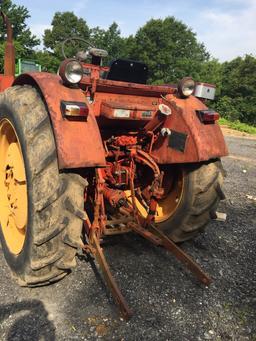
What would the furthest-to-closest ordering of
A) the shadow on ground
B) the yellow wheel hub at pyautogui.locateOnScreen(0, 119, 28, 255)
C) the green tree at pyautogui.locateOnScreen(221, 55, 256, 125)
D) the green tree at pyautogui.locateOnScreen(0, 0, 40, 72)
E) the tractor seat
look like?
the green tree at pyautogui.locateOnScreen(0, 0, 40, 72) < the green tree at pyautogui.locateOnScreen(221, 55, 256, 125) < the tractor seat < the yellow wheel hub at pyautogui.locateOnScreen(0, 119, 28, 255) < the shadow on ground

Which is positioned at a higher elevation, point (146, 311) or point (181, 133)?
point (181, 133)

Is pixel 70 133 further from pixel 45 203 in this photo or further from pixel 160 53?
pixel 160 53

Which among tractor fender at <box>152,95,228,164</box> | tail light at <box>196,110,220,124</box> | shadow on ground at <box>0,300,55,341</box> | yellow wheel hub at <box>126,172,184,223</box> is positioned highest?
tail light at <box>196,110,220,124</box>

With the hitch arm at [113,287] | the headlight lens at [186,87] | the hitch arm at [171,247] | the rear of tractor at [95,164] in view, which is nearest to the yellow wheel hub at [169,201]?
the rear of tractor at [95,164]

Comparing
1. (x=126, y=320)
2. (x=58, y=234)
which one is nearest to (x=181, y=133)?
(x=58, y=234)

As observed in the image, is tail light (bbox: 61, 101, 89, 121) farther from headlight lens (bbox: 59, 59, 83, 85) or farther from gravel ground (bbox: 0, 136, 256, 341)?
gravel ground (bbox: 0, 136, 256, 341)

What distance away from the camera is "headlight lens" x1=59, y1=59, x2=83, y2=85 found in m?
2.44

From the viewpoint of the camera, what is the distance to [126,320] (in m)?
2.46

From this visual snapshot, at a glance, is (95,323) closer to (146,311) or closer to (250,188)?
(146,311)

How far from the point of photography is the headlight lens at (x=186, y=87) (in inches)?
122

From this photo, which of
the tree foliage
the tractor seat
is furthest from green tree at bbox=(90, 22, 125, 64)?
the tractor seat

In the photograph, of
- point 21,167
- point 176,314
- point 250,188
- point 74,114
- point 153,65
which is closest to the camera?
point 74,114

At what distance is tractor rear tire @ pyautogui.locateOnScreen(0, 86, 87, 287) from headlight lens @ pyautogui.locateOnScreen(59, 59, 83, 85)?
25 cm

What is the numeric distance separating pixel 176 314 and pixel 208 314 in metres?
0.24
